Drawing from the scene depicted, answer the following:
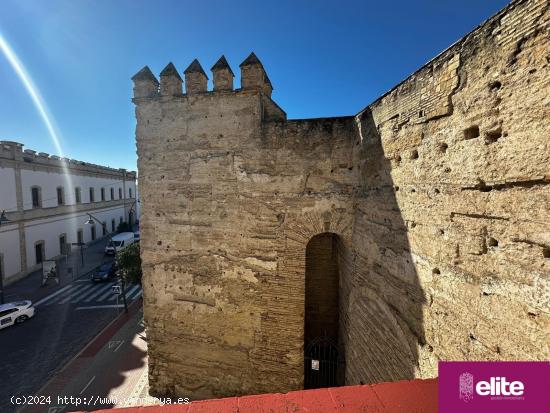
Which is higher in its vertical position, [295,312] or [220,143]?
[220,143]

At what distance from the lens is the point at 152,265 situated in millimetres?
6781

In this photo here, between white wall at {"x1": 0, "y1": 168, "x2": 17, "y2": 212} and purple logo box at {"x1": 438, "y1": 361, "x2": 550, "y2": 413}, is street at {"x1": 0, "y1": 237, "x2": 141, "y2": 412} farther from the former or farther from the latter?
purple logo box at {"x1": 438, "y1": 361, "x2": 550, "y2": 413}

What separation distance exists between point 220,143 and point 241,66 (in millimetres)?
1700

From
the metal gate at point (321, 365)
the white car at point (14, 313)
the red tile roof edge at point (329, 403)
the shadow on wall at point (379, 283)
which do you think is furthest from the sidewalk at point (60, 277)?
the red tile roof edge at point (329, 403)

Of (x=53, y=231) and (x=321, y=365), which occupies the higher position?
(x=53, y=231)

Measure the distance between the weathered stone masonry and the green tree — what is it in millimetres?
6402

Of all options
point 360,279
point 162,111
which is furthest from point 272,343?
point 162,111

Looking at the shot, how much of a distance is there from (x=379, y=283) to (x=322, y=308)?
10.7ft

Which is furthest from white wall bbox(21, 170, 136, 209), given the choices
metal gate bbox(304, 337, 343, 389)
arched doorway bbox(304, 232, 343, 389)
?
metal gate bbox(304, 337, 343, 389)

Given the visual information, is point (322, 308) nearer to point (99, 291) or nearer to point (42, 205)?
point (99, 291)

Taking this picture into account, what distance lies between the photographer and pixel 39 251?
61.2 ft

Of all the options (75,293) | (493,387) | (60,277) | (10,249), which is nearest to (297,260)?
(493,387)

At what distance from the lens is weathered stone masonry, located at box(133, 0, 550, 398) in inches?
93.4

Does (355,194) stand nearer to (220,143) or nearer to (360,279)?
(360,279)
